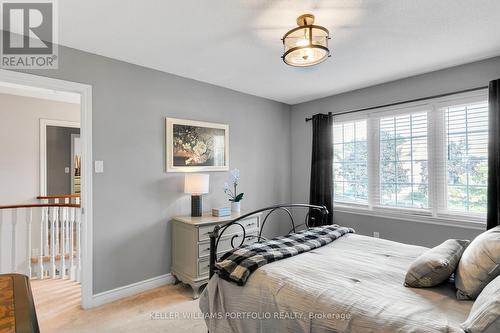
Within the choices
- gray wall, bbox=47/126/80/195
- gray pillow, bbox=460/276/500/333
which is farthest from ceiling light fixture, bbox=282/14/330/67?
gray wall, bbox=47/126/80/195

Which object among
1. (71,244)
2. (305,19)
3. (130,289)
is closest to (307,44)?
(305,19)

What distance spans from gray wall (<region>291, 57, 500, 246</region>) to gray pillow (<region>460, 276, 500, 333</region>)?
235cm

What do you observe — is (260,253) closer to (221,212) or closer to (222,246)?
(222,246)

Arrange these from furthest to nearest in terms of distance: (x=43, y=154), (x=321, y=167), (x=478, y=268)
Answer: (x=43, y=154) → (x=321, y=167) → (x=478, y=268)

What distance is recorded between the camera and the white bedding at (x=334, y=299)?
124cm

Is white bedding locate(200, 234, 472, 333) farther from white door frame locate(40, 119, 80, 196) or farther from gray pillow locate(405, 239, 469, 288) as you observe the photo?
white door frame locate(40, 119, 80, 196)

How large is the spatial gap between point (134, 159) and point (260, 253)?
186cm

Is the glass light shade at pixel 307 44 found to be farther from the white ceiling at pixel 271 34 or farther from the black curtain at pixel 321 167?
the black curtain at pixel 321 167

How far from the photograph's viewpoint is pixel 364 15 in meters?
2.09

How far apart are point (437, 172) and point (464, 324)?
A: 2585 mm

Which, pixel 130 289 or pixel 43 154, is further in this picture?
pixel 43 154

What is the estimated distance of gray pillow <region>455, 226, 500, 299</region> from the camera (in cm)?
134

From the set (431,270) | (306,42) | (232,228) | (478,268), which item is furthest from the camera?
(232,228)

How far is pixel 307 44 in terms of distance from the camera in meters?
2.01
